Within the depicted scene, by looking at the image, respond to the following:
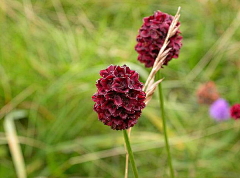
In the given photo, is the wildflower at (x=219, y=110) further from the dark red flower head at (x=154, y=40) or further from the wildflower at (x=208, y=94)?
the dark red flower head at (x=154, y=40)

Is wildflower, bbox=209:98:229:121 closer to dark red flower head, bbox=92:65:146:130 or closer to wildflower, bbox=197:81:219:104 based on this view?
wildflower, bbox=197:81:219:104

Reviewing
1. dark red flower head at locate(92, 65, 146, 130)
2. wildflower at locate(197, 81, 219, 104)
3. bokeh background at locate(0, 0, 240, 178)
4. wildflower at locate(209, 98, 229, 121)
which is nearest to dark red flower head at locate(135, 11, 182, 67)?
dark red flower head at locate(92, 65, 146, 130)

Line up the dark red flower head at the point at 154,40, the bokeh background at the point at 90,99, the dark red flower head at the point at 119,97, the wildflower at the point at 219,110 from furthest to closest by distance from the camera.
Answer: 1. the wildflower at the point at 219,110
2. the bokeh background at the point at 90,99
3. the dark red flower head at the point at 154,40
4. the dark red flower head at the point at 119,97

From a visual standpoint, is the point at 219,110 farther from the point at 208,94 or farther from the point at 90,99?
the point at 90,99

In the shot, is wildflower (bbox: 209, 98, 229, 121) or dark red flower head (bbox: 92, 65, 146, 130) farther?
wildflower (bbox: 209, 98, 229, 121)

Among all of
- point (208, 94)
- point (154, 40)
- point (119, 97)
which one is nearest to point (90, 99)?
point (208, 94)

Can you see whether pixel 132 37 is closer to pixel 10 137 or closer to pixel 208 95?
pixel 208 95

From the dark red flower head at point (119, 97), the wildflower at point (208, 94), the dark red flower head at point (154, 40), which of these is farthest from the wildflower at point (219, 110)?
the dark red flower head at point (119, 97)

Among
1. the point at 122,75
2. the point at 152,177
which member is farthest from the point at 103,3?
the point at 122,75
